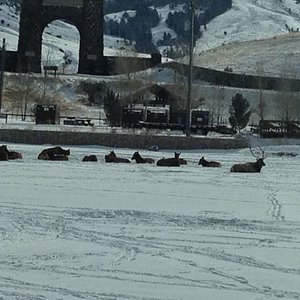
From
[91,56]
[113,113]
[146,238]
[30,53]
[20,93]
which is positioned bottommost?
[146,238]

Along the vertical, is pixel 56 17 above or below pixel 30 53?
above

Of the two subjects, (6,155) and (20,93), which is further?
(20,93)

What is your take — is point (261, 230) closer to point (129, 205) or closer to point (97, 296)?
point (129, 205)

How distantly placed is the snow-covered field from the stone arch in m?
62.9

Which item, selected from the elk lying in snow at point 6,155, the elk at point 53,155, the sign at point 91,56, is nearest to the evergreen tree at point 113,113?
the elk at point 53,155

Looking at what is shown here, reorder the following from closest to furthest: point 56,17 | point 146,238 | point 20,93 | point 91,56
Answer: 1. point 146,238
2. point 20,93
3. point 56,17
4. point 91,56

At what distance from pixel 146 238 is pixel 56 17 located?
74.2 metres

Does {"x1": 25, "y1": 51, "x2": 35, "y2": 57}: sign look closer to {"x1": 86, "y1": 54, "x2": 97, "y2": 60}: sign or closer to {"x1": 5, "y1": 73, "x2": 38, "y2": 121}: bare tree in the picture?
{"x1": 5, "y1": 73, "x2": 38, "y2": 121}: bare tree

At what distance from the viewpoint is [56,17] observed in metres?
82.8

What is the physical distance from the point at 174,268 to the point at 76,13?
7509 centimetres

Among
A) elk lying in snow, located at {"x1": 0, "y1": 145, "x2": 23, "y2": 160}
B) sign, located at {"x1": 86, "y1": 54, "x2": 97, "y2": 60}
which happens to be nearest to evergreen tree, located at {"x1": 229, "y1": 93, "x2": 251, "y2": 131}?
elk lying in snow, located at {"x1": 0, "y1": 145, "x2": 23, "y2": 160}

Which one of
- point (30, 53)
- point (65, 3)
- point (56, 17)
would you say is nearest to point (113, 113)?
point (30, 53)

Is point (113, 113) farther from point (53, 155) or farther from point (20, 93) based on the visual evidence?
point (53, 155)

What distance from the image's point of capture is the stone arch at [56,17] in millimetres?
81562
